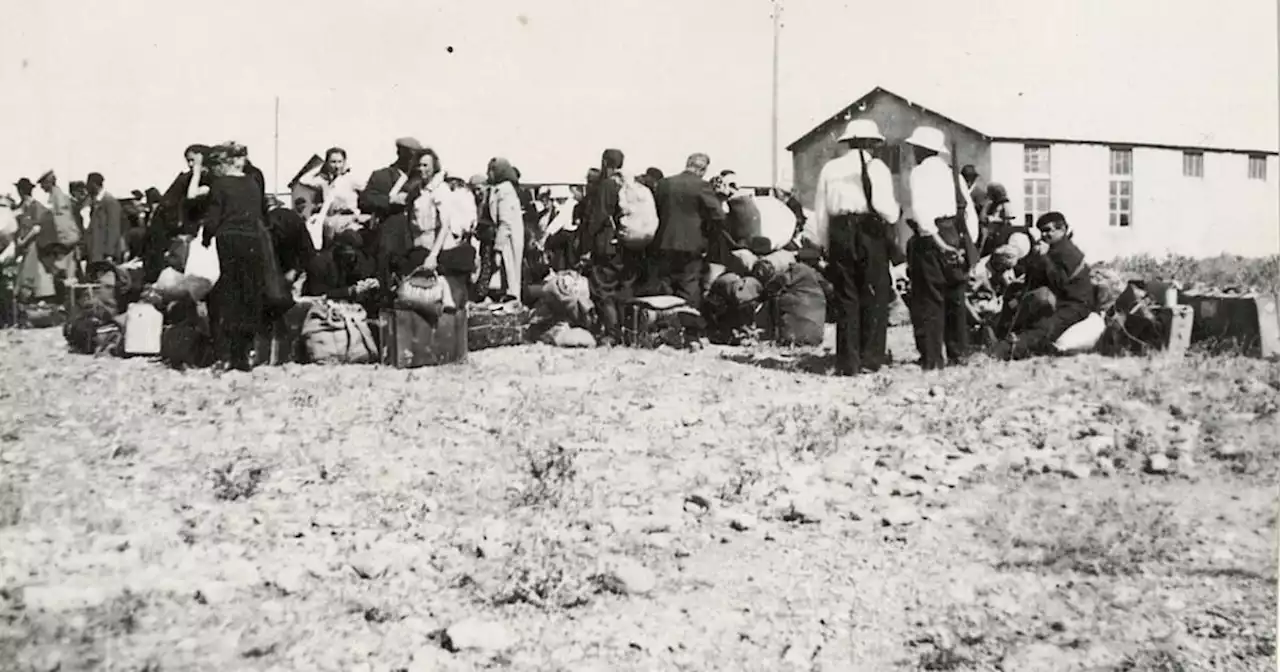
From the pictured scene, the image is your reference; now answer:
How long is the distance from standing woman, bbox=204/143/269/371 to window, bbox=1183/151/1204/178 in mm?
5957

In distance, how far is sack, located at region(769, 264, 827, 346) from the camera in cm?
895

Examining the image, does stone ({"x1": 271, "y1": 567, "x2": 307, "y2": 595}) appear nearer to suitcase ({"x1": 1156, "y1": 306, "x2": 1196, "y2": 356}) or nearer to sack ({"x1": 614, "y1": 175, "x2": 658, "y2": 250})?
suitcase ({"x1": 1156, "y1": 306, "x2": 1196, "y2": 356})

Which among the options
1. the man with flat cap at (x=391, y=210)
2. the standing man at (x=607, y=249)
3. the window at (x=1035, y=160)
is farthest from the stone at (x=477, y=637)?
the window at (x=1035, y=160)

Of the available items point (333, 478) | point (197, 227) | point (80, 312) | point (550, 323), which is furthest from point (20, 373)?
point (550, 323)

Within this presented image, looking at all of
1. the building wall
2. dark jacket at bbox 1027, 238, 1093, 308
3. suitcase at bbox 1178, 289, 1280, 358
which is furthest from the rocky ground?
the building wall

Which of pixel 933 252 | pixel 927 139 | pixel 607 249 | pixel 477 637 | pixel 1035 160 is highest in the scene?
pixel 1035 160

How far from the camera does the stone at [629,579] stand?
13.3 ft

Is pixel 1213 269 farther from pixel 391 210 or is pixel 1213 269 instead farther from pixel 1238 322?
pixel 391 210

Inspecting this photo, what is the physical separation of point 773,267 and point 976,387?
9.60ft

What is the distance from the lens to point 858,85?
6.95m

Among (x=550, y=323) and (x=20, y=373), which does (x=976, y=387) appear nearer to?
(x=550, y=323)

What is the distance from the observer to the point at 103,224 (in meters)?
8.38

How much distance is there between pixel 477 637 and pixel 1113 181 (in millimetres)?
9058

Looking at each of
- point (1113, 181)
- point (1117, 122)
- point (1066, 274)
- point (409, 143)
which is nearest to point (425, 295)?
point (409, 143)
